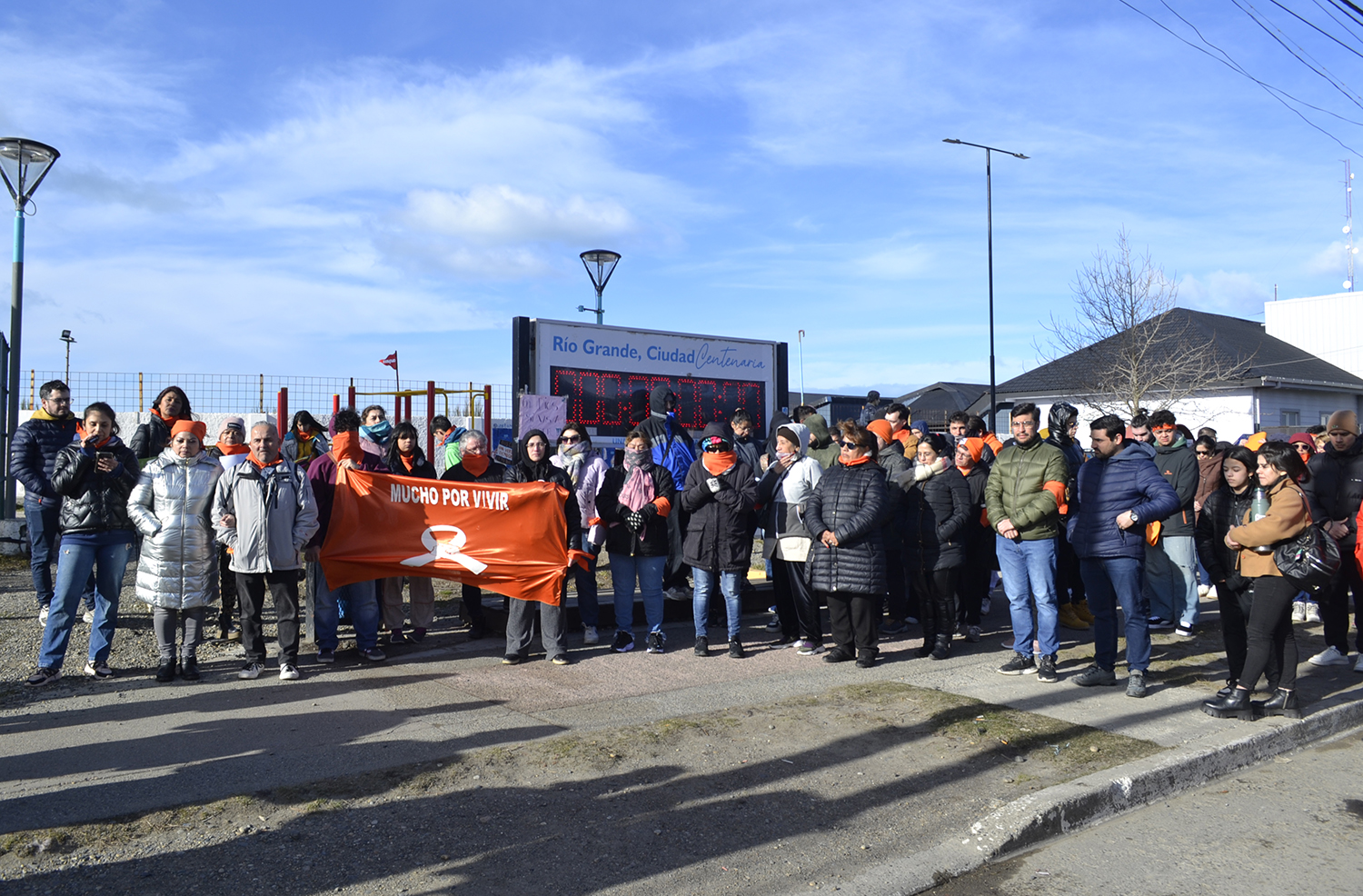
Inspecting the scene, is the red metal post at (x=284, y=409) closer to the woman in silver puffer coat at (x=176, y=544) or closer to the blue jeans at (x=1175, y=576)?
the woman in silver puffer coat at (x=176, y=544)

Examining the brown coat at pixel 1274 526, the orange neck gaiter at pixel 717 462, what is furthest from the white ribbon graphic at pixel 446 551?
the brown coat at pixel 1274 526

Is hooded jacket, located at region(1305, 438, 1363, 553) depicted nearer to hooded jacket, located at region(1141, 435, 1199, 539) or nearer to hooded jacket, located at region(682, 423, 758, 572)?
hooded jacket, located at region(1141, 435, 1199, 539)

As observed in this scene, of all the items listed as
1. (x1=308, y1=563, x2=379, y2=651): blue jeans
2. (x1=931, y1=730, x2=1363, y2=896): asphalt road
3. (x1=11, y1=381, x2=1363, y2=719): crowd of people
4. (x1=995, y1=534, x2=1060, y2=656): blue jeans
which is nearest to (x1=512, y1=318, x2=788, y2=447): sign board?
(x1=11, y1=381, x2=1363, y2=719): crowd of people

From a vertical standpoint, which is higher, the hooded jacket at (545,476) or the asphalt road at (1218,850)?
the hooded jacket at (545,476)

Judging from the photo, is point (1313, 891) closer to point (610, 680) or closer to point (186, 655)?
point (610, 680)

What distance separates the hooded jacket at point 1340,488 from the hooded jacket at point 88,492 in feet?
30.4

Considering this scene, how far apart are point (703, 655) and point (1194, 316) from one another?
36577mm

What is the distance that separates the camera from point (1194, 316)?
38031mm

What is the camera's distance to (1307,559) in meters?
6.15

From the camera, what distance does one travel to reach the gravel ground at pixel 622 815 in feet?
13.1

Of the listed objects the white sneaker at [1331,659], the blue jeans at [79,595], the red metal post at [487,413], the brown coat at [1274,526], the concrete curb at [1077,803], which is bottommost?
the concrete curb at [1077,803]

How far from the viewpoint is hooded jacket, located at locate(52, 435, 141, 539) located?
6840 mm

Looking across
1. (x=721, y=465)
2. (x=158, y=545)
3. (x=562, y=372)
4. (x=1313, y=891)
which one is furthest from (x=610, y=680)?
(x=562, y=372)

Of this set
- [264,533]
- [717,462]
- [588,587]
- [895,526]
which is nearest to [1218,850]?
[895,526]
